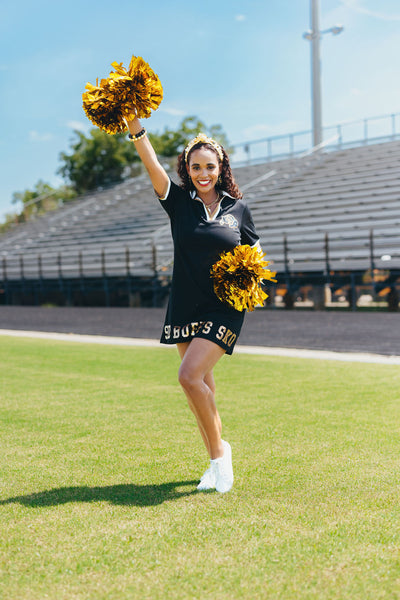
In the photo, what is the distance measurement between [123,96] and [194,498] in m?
2.41

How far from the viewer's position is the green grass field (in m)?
2.56

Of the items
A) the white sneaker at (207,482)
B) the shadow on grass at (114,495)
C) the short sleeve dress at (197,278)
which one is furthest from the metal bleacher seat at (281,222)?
the shadow on grass at (114,495)

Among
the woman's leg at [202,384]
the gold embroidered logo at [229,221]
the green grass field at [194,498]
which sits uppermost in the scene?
the gold embroidered logo at [229,221]

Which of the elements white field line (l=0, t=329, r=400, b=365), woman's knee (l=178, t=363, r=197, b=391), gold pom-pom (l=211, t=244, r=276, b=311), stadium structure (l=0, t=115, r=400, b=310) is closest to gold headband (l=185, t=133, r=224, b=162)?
gold pom-pom (l=211, t=244, r=276, b=311)

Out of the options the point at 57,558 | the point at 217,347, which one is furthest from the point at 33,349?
the point at 57,558

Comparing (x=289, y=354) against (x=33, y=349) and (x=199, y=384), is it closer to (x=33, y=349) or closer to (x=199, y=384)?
(x=33, y=349)

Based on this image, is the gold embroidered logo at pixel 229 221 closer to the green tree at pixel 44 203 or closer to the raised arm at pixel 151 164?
the raised arm at pixel 151 164

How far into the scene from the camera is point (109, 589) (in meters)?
2.48

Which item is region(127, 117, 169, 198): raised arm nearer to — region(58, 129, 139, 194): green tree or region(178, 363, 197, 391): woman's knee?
region(178, 363, 197, 391): woman's knee

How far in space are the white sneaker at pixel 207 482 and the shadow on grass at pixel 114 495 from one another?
0.05 metres

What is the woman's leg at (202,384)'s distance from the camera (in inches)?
146

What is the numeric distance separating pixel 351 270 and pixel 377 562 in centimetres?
1686

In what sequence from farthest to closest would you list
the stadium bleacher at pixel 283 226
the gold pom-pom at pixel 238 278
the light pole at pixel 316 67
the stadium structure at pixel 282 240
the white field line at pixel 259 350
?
the light pole at pixel 316 67 → the stadium bleacher at pixel 283 226 → the stadium structure at pixel 282 240 → the white field line at pixel 259 350 → the gold pom-pom at pixel 238 278

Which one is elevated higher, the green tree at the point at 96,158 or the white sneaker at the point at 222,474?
the green tree at the point at 96,158
